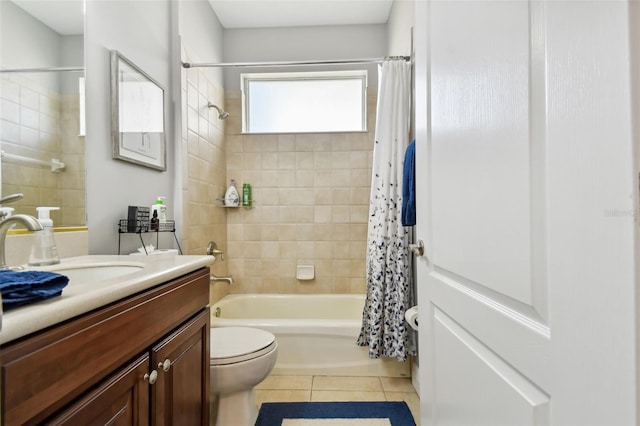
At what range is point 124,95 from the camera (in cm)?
156

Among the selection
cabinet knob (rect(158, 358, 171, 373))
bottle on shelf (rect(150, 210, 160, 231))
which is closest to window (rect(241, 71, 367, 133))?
bottle on shelf (rect(150, 210, 160, 231))

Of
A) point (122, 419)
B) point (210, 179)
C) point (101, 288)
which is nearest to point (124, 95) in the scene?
point (210, 179)

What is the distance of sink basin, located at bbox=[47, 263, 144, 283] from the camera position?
105 centimetres

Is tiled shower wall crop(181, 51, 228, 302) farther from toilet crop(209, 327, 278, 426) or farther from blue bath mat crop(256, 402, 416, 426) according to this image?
blue bath mat crop(256, 402, 416, 426)

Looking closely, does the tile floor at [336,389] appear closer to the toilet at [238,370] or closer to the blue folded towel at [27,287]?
the toilet at [238,370]

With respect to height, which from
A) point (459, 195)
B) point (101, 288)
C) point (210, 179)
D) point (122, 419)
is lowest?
point (122, 419)

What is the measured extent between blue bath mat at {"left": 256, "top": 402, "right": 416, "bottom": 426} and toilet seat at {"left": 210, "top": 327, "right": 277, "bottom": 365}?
16.9 inches

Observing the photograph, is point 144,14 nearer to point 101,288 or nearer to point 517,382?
point 101,288

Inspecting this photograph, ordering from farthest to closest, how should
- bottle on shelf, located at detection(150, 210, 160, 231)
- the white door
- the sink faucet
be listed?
bottle on shelf, located at detection(150, 210, 160, 231) → the sink faucet → the white door

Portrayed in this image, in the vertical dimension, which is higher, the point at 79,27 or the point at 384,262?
the point at 79,27

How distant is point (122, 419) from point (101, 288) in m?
0.32

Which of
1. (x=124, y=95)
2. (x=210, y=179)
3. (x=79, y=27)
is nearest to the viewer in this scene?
(x=79, y=27)

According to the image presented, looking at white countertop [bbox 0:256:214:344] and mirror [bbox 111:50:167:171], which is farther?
mirror [bbox 111:50:167:171]

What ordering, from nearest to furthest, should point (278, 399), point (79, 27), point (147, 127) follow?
point (79, 27)
point (147, 127)
point (278, 399)
